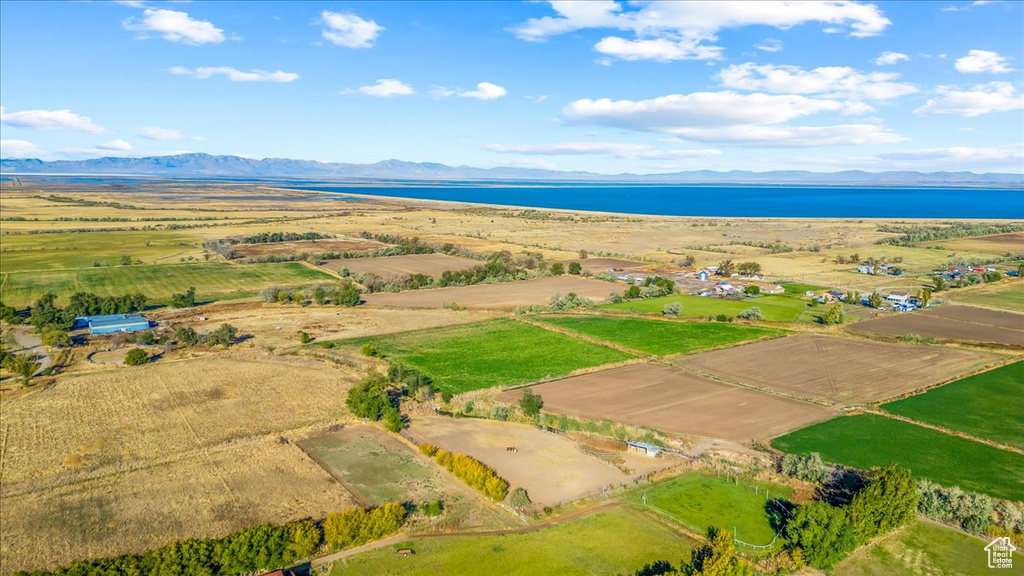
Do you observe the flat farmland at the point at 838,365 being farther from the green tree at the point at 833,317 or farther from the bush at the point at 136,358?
the bush at the point at 136,358

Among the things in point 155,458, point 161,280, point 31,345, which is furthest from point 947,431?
point 161,280

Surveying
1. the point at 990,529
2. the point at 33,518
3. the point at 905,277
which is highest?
the point at 905,277

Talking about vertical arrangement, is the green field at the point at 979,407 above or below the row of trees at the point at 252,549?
above

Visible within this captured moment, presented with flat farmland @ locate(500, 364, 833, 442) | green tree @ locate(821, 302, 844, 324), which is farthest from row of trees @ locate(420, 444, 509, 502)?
green tree @ locate(821, 302, 844, 324)

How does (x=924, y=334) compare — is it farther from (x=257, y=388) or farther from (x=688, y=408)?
(x=257, y=388)

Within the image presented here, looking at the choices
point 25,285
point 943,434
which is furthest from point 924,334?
point 25,285

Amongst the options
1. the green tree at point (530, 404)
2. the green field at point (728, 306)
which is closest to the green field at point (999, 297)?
the green field at point (728, 306)
